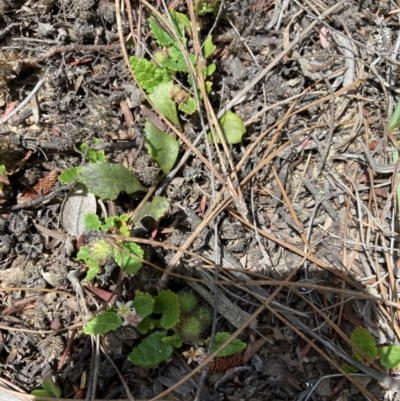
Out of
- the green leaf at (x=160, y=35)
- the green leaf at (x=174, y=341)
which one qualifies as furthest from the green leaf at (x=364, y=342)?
the green leaf at (x=160, y=35)

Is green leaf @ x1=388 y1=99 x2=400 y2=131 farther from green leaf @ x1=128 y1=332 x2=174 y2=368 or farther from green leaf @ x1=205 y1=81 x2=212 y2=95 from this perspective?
green leaf @ x1=128 y1=332 x2=174 y2=368

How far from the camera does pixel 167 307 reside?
1843mm

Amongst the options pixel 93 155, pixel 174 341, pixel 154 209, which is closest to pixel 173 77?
pixel 93 155

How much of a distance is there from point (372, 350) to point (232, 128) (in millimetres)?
1041

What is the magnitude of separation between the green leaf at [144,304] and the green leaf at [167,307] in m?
0.05

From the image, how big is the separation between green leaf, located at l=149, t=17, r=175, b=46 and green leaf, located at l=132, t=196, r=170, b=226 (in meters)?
0.64

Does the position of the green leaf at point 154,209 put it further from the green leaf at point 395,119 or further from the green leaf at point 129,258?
the green leaf at point 395,119

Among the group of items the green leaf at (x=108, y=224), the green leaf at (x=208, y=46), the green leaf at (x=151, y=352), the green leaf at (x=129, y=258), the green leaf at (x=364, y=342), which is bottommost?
the green leaf at (x=364, y=342)

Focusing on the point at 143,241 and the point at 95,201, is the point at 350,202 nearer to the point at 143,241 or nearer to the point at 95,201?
the point at 143,241

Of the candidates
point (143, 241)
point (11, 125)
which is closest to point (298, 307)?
point (143, 241)

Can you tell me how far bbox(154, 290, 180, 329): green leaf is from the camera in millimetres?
1825

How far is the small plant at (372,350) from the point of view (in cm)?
188

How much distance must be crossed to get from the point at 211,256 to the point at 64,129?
793 millimetres

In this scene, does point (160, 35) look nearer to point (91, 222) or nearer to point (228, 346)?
point (91, 222)
